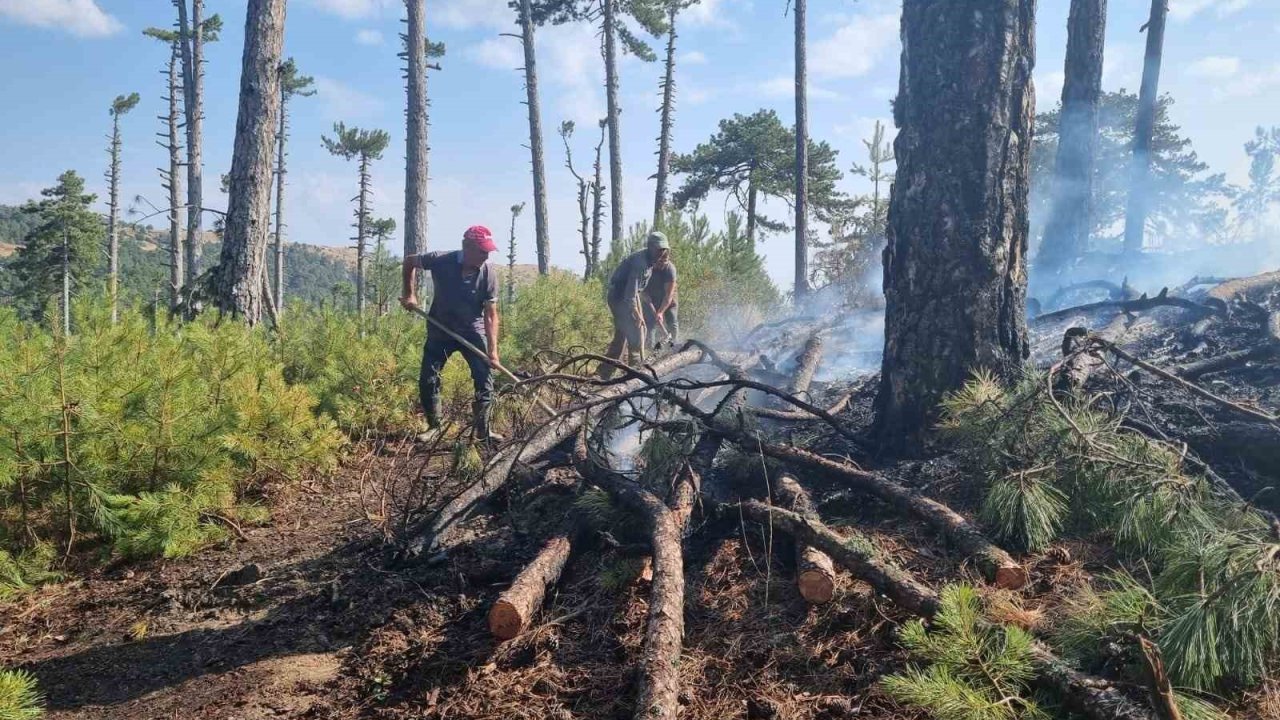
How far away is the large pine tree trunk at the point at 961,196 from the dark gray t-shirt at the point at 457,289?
3.25m

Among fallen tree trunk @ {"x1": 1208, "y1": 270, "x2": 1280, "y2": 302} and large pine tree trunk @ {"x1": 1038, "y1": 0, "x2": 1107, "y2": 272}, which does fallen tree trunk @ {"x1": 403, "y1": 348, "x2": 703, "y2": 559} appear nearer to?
fallen tree trunk @ {"x1": 1208, "y1": 270, "x2": 1280, "y2": 302}

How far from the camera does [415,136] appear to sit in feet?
42.6

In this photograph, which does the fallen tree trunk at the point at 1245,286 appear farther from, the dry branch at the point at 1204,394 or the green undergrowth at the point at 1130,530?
the green undergrowth at the point at 1130,530

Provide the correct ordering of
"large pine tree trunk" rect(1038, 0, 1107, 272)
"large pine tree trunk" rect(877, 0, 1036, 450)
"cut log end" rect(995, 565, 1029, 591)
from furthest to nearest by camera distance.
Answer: "large pine tree trunk" rect(1038, 0, 1107, 272), "large pine tree trunk" rect(877, 0, 1036, 450), "cut log end" rect(995, 565, 1029, 591)

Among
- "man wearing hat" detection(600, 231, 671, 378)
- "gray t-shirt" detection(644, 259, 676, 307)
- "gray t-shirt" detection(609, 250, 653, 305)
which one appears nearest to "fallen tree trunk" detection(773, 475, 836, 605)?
"man wearing hat" detection(600, 231, 671, 378)

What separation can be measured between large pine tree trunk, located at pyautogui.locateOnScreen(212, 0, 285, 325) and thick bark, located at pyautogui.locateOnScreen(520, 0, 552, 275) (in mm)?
10382

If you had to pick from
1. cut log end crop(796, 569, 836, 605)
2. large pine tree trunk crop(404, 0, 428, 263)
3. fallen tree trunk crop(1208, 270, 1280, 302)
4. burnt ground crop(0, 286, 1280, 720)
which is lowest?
burnt ground crop(0, 286, 1280, 720)

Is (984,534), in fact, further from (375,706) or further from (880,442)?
(375,706)

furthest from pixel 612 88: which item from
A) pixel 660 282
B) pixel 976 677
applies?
pixel 976 677

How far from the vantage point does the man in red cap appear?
18.9 ft

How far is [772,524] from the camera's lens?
3301 millimetres

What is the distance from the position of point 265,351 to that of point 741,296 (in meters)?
10.5

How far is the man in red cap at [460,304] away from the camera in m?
5.75

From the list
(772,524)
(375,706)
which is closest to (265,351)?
(375,706)
